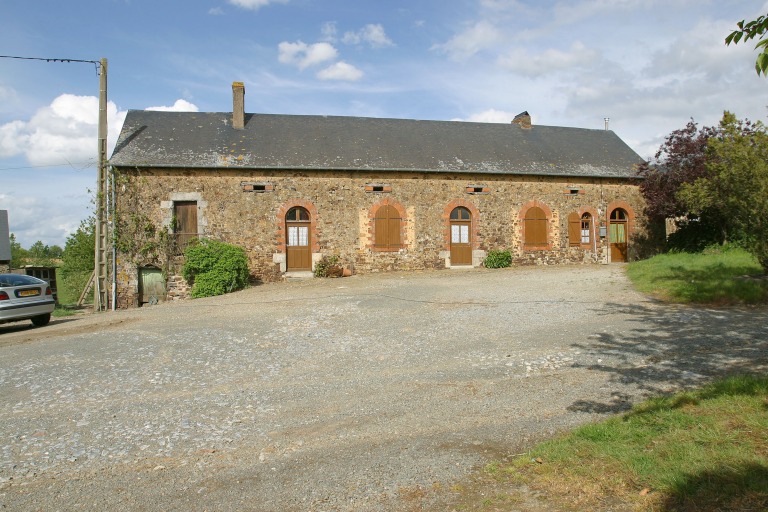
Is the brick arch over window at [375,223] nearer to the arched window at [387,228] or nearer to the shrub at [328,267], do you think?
the arched window at [387,228]

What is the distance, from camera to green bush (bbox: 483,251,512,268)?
19.0 m

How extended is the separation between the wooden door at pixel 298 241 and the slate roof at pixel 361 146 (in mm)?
1674

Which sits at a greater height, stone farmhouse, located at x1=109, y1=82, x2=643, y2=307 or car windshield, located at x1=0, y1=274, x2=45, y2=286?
stone farmhouse, located at x1=109, y1=82, x2=643, y2=307

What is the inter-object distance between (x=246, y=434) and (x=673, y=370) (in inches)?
184

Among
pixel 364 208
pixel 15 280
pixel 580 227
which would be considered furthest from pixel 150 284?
pixel 580 227

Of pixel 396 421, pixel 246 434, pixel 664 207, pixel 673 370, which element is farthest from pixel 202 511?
pixel 664 207

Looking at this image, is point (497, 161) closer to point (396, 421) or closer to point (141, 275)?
point (141, 275)

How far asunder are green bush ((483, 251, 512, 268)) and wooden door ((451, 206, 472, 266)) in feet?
2.15

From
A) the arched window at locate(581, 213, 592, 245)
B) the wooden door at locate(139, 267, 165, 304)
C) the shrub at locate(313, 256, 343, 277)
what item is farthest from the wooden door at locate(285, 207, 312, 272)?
the arched window at locate(581, 213, 592, 245)

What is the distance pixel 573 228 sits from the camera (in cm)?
1991

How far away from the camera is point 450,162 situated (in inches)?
756

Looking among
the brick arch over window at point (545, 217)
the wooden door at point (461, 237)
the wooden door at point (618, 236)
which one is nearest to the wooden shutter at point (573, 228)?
the brick arch over window at point (545, 217)

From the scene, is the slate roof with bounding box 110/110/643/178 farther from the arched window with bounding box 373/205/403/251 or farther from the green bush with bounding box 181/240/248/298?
the green bush with bounding box 181/240/248/298

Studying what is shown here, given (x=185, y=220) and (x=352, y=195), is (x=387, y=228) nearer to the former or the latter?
(x=352, y=195)
